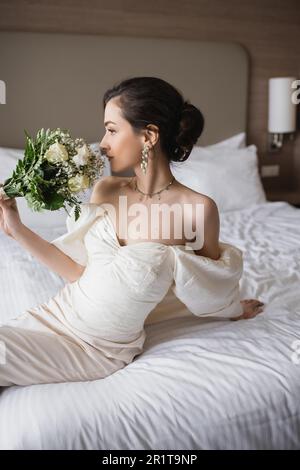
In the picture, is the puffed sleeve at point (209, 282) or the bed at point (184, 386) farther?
the puffed sleeve at point (209, 282)

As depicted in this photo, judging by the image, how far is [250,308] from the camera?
1.58 metres

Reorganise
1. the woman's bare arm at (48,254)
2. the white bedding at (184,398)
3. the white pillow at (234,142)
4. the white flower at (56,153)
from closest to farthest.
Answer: the white bedding at (184,398) → the white flower at (56,153) → the woman's bare arm at (48,254) → the white pillow at (234,142)

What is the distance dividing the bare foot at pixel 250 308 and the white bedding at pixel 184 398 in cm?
5

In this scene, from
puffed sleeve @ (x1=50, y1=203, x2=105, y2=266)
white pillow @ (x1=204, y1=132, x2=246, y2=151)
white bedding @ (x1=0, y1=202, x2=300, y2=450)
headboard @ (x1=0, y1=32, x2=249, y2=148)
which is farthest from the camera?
white pillow @ (x1=204, y1=132, x2=246, y2=151)

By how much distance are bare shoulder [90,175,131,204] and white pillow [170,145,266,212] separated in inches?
61.8

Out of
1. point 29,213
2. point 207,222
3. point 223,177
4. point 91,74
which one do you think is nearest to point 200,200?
point 207,222

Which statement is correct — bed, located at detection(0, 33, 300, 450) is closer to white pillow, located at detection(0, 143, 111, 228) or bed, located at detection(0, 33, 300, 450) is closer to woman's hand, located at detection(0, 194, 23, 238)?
white pillow, located at detection(0, 143, 111, 228)

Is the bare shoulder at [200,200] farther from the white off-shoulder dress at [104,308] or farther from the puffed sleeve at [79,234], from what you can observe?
the puffed sleeve at [79,234]

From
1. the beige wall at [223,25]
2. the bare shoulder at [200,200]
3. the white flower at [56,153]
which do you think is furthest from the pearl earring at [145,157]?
the beige wall at [223,25]

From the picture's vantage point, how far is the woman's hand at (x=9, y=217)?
1.21m

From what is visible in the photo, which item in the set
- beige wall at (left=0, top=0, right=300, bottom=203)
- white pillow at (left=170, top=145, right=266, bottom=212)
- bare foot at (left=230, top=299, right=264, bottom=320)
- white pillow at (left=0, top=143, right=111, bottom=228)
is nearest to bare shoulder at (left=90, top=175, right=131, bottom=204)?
bare foot at (left=230, top=299, right=264, bottom=320)

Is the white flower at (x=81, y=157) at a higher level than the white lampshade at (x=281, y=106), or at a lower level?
lower

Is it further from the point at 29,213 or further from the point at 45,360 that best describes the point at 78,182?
the point at 29,213

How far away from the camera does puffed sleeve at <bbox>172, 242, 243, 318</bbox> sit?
127cm
